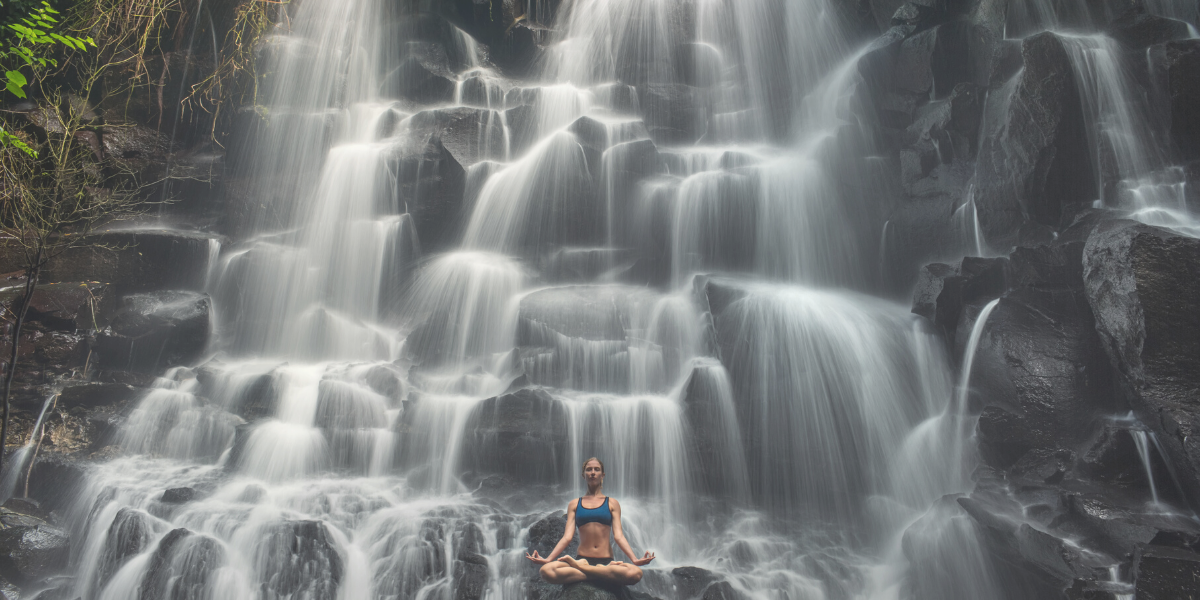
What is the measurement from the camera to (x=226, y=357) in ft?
40.7

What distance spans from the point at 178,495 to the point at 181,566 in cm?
155

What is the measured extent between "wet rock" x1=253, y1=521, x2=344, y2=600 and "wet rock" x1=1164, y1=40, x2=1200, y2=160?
44.3 feet

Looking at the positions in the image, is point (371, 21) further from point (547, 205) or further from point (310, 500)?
point (310, 500)

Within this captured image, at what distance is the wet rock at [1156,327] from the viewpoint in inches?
265

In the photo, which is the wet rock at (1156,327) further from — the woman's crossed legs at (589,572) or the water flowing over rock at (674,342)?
the woman's crossed legs at (589,572)

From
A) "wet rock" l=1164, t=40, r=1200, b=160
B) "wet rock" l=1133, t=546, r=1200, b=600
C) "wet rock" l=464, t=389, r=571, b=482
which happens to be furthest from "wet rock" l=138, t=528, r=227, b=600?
"wet rock" l=1164, t=40, r=1200, b=160

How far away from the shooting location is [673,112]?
18391mm

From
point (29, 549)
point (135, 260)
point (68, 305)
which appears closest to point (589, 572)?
point (29, 549)

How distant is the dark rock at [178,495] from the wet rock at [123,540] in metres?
0.45

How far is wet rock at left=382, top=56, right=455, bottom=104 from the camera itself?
62.1 ft

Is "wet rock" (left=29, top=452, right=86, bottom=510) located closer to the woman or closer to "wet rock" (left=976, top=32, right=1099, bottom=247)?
the woman

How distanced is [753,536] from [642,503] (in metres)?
1.59

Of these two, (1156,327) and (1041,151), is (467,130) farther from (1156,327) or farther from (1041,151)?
(1156,327)

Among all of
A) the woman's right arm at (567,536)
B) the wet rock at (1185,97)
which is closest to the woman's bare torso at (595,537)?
the woman's right arm at (567,536)
